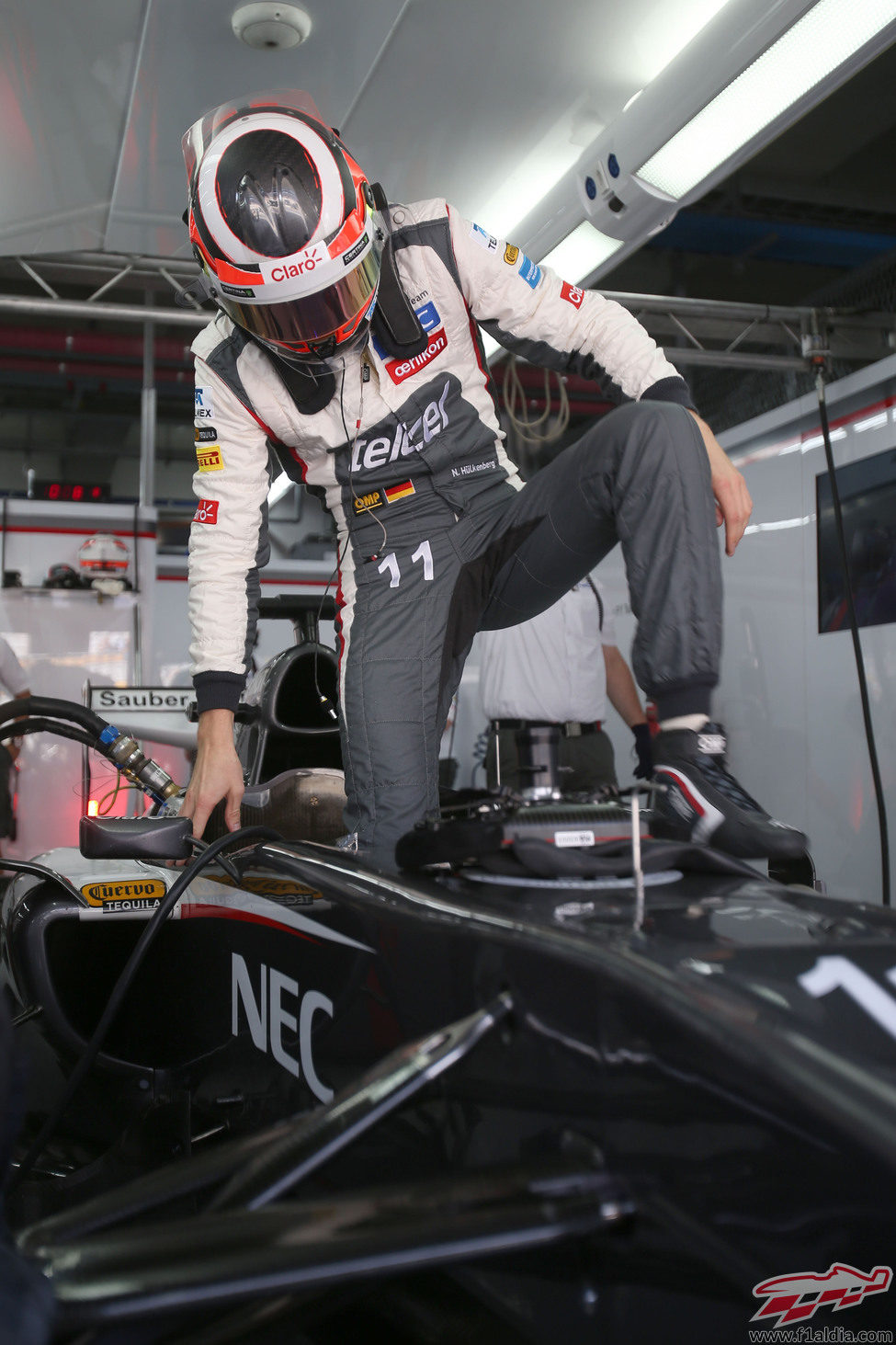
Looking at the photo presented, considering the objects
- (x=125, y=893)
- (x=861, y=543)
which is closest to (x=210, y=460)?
(x=125, y=893)

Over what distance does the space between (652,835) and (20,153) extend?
4938mm

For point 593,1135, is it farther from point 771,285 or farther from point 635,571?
point 771,285

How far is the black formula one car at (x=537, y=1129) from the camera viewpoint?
499 millimetres

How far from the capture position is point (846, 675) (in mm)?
5078

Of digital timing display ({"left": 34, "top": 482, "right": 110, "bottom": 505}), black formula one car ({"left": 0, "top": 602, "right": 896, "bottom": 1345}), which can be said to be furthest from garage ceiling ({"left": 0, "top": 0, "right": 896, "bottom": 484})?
black formula one car ({"left": 0, "top": 602, "right": 896, "bottom": 1345})

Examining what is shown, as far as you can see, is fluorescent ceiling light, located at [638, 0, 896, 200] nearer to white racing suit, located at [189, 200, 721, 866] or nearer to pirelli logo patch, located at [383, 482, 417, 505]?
white racing suit, located at [189, 200, 721, 866]

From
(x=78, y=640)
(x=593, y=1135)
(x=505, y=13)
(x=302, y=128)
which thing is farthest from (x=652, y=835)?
(x=78, y=640)

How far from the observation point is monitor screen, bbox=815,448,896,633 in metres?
4.86

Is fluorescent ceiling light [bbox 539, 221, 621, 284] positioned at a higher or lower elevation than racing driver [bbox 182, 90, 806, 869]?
higher

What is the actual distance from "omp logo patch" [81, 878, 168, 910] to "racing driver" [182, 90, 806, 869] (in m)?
0.15

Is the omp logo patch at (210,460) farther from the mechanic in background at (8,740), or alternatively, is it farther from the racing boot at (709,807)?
the mechanic in background at (8,740)

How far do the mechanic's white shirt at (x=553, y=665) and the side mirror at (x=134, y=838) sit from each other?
333cm

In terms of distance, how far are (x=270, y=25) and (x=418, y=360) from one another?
2690mm

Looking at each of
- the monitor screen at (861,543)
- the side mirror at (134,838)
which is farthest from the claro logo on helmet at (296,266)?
the monitor screen at (861,543)
